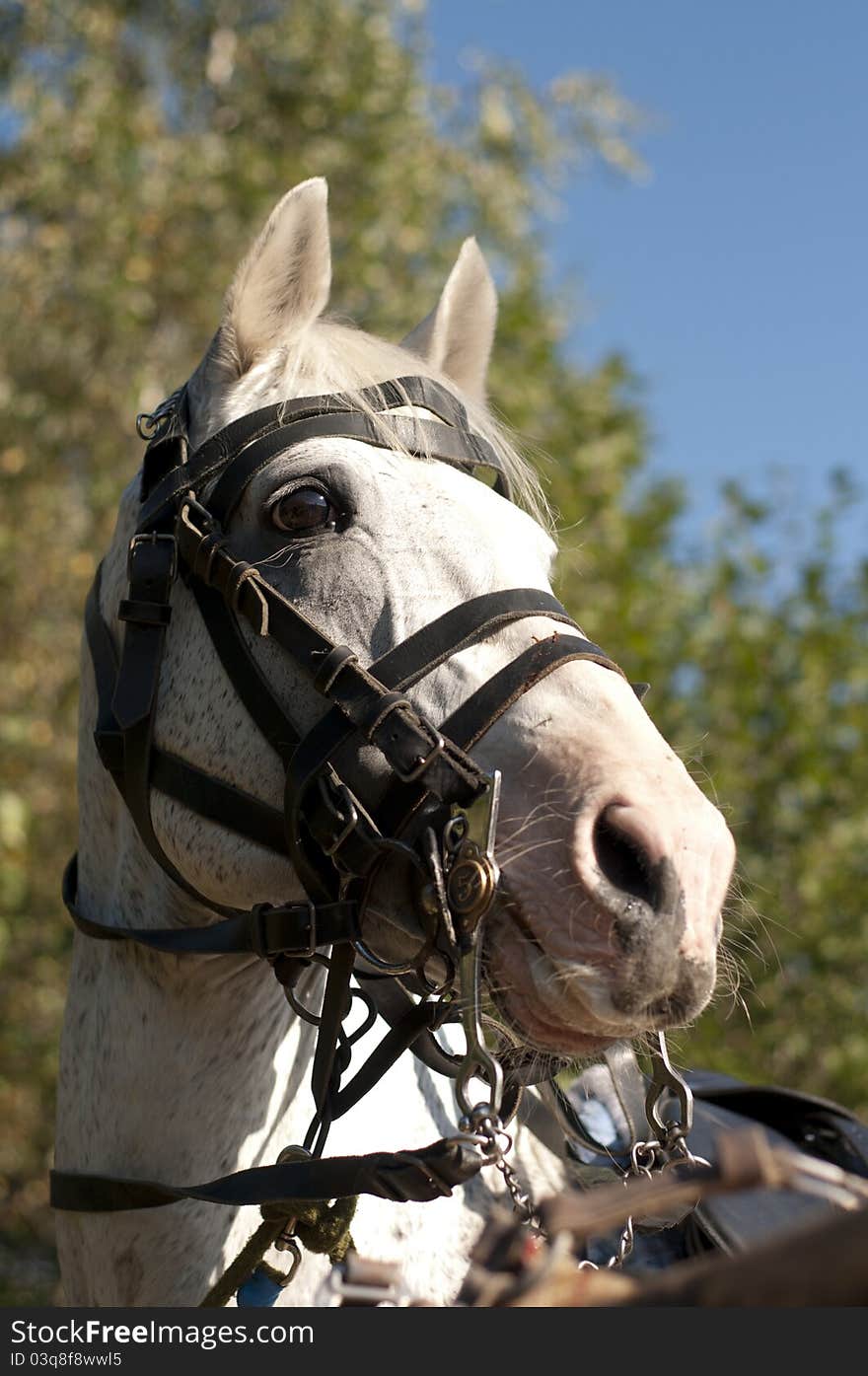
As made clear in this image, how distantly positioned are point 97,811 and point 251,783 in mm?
598

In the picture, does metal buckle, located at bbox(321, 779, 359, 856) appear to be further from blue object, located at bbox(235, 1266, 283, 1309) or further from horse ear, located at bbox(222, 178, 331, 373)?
horse ear, located at bbox(222, 178, 331, 373)

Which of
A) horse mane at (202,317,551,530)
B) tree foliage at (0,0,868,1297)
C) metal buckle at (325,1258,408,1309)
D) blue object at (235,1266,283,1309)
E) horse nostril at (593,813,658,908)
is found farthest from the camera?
tree foliage at (0,0,868,1297)

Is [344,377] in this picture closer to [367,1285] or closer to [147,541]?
[147,541]

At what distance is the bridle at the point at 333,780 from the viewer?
1779 millimetres

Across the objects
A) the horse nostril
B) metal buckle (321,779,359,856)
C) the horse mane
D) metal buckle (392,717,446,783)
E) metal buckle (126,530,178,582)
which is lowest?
the horse nostril

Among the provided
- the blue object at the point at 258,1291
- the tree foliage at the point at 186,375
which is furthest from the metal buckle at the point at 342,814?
the tree foliage at the point at 186,375

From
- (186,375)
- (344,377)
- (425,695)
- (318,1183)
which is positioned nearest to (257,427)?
(344,377)

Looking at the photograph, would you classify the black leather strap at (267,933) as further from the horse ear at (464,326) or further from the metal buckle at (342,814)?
the horse ear at (464,326)

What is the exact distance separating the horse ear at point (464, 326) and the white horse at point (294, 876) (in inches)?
14.2

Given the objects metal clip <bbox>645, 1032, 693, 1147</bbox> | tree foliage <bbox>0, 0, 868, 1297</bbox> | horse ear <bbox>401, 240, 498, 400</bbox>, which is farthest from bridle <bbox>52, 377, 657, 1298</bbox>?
tree foliage <bbox>0, 0, 868, 1297</bbox>

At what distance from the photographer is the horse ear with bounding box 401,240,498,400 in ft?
9.66

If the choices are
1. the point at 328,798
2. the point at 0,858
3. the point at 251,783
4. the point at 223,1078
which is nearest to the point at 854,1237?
the point at 328,798

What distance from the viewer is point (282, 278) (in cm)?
257

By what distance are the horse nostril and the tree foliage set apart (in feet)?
15.8
